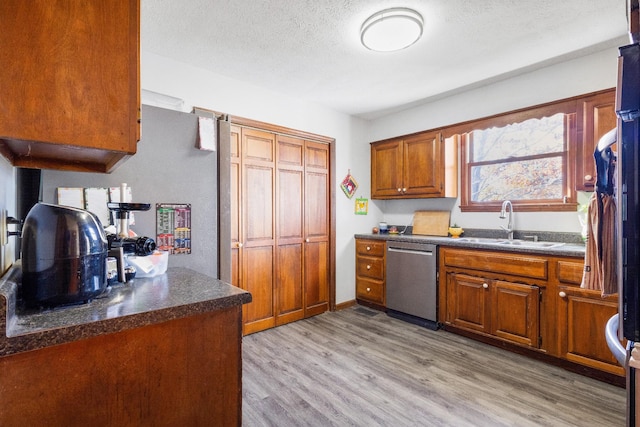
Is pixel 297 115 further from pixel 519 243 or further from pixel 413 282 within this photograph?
pixel 519 243

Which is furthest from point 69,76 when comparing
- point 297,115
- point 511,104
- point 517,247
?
point 511,104

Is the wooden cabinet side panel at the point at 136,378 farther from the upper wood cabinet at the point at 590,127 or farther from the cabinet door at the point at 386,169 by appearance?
the cabinet door at the point at 386,169

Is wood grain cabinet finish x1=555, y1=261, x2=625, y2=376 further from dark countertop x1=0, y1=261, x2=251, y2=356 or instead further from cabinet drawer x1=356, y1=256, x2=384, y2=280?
dark countertop x1=0, y1=261, x2=251, y2=356

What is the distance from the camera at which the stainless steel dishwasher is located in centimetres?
307

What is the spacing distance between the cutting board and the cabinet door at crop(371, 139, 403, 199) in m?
0.40

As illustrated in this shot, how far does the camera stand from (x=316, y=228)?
3.60m

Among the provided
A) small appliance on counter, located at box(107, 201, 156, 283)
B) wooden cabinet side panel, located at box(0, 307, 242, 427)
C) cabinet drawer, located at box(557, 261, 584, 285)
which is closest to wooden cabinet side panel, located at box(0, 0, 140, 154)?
small appliance on counter, located at box(107, 201, 156, 283)

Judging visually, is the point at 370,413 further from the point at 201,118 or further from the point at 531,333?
the point at 201,118

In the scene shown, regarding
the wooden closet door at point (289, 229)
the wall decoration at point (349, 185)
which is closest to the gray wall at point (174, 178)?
the wooden closet door at point (289, 229)

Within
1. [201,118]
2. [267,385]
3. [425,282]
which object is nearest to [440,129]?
[425,282]

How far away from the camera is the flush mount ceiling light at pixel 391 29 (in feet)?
6.25

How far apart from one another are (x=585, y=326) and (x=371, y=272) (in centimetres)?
200

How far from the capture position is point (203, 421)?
39.5 inches

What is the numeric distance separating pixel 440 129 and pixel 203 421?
3293 mm
